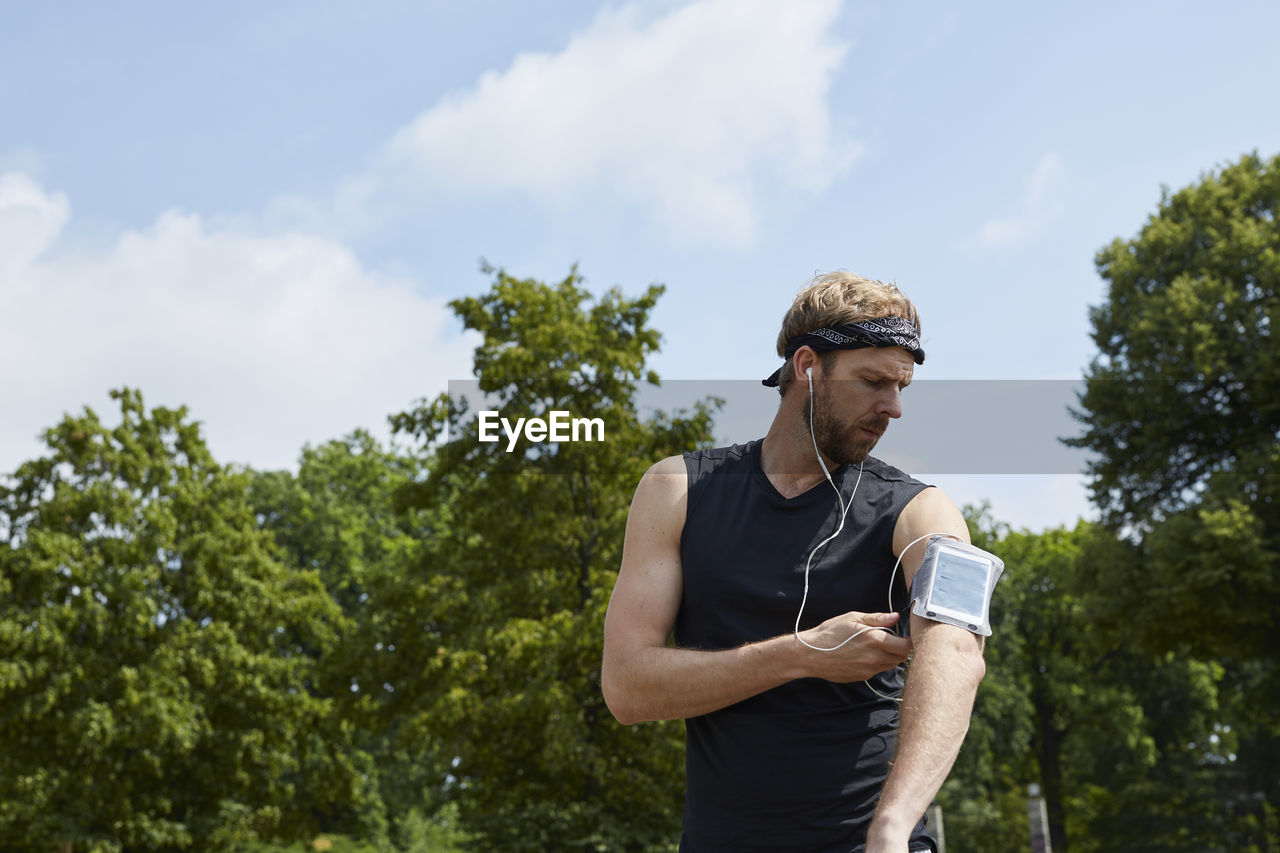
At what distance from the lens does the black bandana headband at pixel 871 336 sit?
261 cm

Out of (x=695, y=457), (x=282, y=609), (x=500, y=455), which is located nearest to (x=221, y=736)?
(x=282, y=609)

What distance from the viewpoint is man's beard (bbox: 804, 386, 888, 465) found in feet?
8.77

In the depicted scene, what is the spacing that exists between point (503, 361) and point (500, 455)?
6.72 feet

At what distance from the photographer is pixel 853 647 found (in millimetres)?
2299

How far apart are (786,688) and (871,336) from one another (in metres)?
0.75

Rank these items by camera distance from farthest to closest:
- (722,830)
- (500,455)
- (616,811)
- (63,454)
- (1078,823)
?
(1078,823), (63,454), (500,455), (616,811), (722,830)

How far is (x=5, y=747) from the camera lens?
28.9m

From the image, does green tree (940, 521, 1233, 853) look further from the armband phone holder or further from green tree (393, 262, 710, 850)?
the armband phone holder

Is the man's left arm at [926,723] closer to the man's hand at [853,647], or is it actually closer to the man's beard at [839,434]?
the man's hand at [853,647]

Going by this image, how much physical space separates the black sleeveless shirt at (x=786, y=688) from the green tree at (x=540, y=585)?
55.6 ft

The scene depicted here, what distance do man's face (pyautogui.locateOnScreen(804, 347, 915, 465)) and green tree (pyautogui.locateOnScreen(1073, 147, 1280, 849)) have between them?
78.1ft

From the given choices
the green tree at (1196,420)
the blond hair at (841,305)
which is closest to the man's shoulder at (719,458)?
the blond hair at (841,305)

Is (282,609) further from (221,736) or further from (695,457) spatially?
(695,457)

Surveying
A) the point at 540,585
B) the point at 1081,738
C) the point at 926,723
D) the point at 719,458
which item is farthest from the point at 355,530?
the point at 926,723
